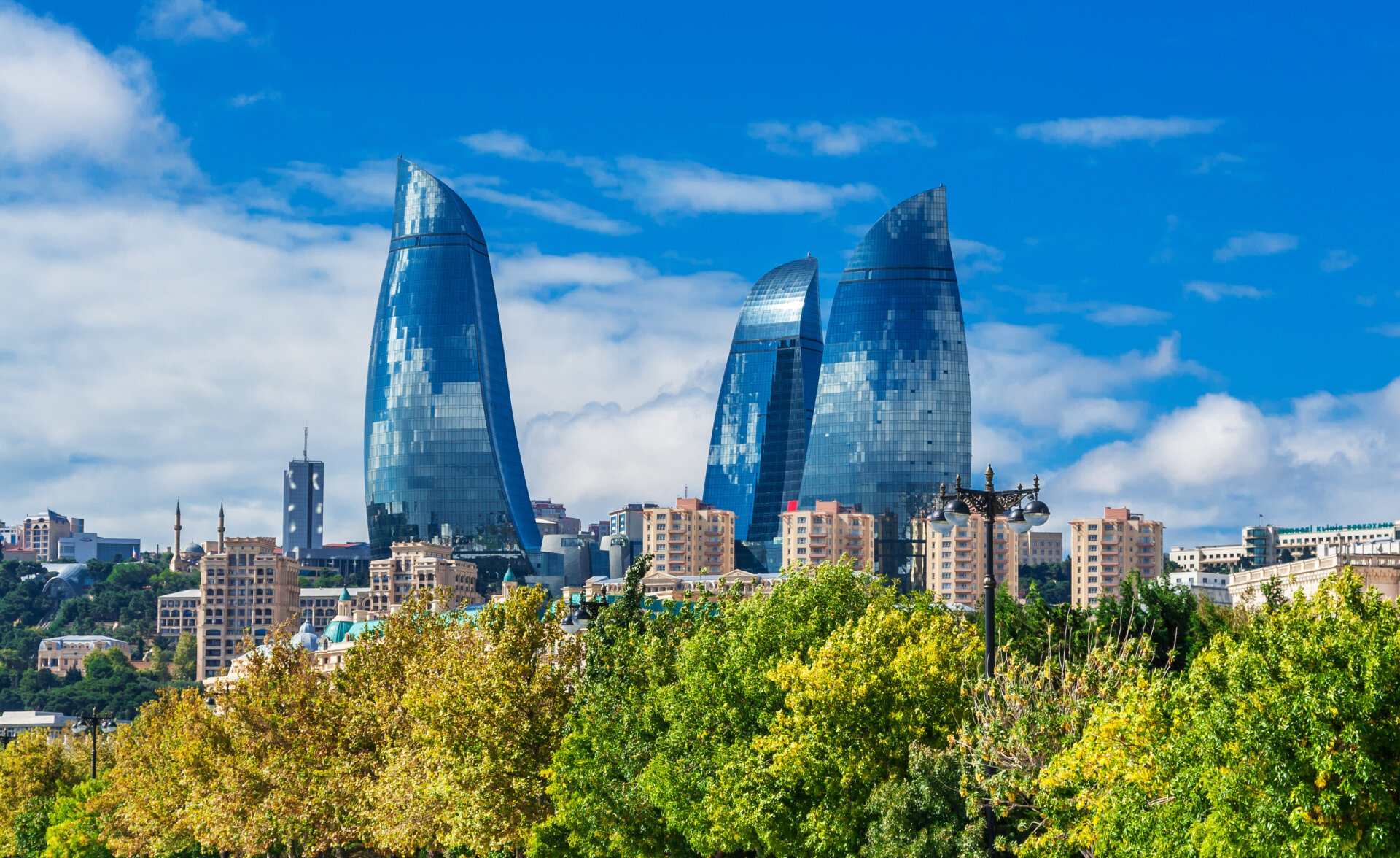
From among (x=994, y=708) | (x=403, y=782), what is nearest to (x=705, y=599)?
(x=403, y=782)

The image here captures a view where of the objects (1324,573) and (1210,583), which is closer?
(1324,573)

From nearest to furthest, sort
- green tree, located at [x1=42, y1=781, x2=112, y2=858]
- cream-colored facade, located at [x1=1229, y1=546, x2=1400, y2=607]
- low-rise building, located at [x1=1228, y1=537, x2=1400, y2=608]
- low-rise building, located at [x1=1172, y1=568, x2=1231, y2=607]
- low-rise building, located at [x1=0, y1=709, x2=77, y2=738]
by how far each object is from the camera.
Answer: green tree, located at [x1=42, y1=781, x2=112, y2=858]
low-rise building, located at [x1=1228, y1=537, x2=1400, y2=608]
cream-colored facade, located at [x1=1229, y1=546, x2=1400, y2=607]
low-rise building, located at [x1=1172, y1=568, x2=1231, y2=607]
low-rise building, located at [x1=0, y1=709, x2=77, y2=738]

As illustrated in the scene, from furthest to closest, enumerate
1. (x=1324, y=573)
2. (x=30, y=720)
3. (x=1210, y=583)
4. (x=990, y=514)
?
(x=30, y=720) < (x=1210, y=583) < (x=1324, y=573) < (x=990, y=514)

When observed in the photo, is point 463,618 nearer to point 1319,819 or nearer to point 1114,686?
point 1114,686

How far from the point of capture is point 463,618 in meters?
50.5

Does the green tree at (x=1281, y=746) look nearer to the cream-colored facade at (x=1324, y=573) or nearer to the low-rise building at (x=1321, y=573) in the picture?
the low-rise building at (x=1321, y=573)

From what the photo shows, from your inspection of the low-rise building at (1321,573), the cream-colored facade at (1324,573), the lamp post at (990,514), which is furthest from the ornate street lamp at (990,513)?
the cream-colored facade at (1324,573)

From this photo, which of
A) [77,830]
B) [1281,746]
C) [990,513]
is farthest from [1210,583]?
[1281,746]

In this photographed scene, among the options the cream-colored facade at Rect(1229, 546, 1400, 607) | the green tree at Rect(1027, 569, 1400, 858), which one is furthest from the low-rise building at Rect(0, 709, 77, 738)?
the green tree at Rect(1027, 569, 1400, 858)

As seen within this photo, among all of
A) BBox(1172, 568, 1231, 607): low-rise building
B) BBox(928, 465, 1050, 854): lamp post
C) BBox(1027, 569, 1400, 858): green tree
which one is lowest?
BBox(1172, 568, 1231, 607): low-rise building

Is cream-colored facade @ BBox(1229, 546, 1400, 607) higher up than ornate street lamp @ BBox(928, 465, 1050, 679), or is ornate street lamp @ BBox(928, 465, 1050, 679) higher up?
ornate street lamp @ BBox(928, 465, 1050, 679)

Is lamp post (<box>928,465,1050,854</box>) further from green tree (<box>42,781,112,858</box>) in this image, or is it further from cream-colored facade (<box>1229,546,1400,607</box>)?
cream-colored facade (<box>1229,546,1400,607</box>)

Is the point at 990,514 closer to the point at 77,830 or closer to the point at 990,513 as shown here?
the point at 990,513

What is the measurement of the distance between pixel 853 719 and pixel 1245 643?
47.0 ft
